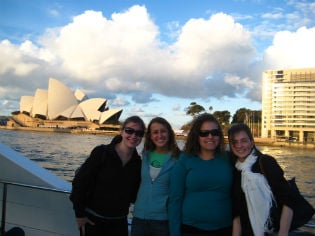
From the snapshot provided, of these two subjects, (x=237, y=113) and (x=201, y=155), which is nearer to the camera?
(x=201, y=155)

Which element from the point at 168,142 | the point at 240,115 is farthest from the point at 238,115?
the point at 168,142

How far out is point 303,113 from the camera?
78000mm

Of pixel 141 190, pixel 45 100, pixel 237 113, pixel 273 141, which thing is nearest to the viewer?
pixel 141 190

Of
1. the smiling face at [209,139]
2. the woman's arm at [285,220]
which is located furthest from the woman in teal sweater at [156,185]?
the woman's arm at [285,220]

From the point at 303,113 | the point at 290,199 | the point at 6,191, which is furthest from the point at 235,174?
A: the point at 303,113

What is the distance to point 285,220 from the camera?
1548 mm

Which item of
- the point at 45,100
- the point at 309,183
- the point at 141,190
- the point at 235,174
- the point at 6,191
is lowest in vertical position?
the point at 309,183

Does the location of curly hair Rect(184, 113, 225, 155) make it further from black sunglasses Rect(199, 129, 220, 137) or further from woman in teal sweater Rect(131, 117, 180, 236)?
woman in teal sweater Rect(131, 117, 180, 236)

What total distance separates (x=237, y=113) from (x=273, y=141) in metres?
18.8

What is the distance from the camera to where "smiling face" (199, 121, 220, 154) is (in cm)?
183

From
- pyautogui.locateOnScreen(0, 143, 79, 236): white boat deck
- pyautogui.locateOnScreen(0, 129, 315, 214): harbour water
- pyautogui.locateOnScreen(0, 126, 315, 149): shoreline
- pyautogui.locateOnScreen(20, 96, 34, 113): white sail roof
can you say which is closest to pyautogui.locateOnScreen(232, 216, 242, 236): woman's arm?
pyautogui.locateOnScreen(0, 129, 315, 214): harbour water

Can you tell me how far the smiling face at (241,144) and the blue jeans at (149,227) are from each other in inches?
21.5

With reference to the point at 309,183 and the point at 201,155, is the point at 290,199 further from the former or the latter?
the point at 309,183

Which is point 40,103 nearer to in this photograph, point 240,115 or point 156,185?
point 240,115
